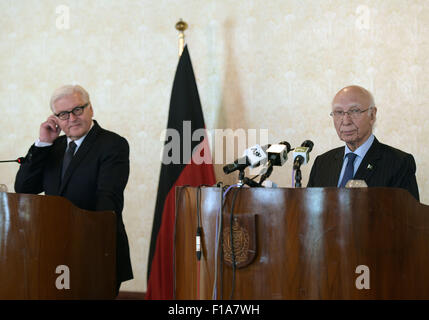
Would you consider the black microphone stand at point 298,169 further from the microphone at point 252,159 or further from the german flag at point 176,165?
the german flag at point 176,165

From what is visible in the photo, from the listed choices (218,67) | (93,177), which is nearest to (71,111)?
(93,177)

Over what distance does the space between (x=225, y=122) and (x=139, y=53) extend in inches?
43.6

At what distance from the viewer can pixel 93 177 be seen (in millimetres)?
3291

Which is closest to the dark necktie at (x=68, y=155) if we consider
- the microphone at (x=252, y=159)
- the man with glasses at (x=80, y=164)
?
the man with glasses at (x=80, y=164)

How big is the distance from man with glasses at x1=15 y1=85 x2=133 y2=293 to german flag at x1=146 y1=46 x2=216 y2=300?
1129mm

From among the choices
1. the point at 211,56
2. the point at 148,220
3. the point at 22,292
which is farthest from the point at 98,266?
the point at 211,56

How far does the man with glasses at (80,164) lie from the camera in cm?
320

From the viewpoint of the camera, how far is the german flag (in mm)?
4418

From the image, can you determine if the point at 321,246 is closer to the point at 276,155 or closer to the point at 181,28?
the point at 276,155

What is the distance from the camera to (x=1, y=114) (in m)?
5.61

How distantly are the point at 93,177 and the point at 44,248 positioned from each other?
76 cm

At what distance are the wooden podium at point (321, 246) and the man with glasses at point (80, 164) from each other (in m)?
0.99

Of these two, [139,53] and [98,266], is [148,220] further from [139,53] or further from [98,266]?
[98,266]

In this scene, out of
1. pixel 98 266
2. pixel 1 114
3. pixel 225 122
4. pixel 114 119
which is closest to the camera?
pixel 98 266
